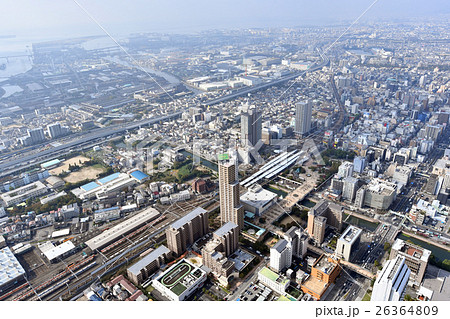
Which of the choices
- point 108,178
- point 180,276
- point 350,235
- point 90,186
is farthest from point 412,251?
point 90,186

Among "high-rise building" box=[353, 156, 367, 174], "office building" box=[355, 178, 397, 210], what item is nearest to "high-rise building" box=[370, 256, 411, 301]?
"office building" box=[355, 178, 397, 210]

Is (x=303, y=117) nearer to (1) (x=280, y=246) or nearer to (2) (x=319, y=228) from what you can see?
(2) (x=319, y=228)

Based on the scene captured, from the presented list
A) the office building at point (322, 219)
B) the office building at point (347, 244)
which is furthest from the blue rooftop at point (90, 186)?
the office building at point (347, 244)

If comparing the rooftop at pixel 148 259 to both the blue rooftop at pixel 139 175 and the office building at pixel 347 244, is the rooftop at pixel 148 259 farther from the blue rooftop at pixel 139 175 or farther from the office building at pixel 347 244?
the blue rooftop at pixel 139 175

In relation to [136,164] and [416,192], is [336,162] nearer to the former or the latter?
[416,192]

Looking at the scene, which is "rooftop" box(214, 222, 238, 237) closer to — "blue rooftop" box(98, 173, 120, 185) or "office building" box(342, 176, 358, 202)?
"office building" box(342, 176, 358, 202)
